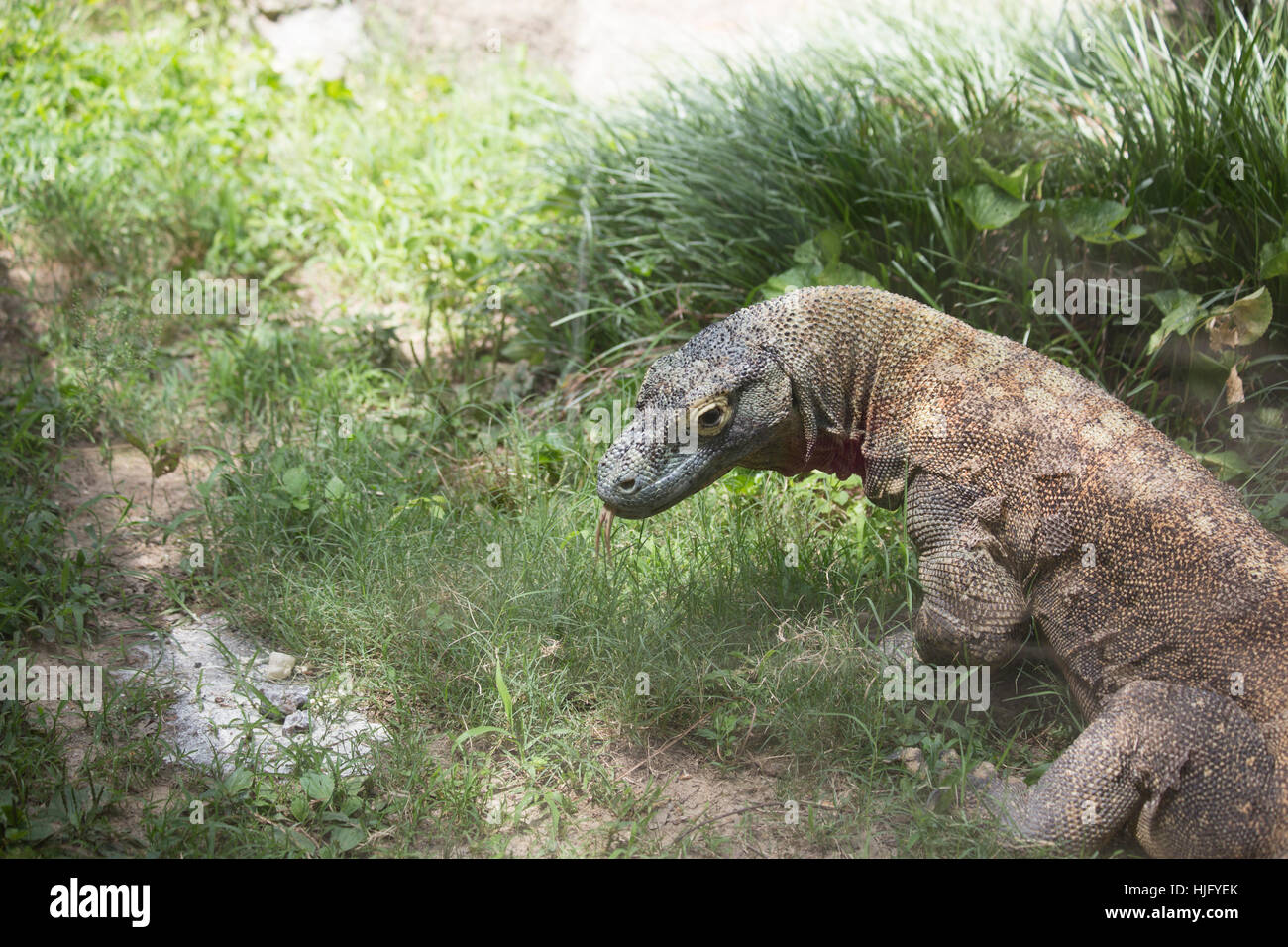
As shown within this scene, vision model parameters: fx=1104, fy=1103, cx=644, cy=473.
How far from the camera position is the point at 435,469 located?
5074mm

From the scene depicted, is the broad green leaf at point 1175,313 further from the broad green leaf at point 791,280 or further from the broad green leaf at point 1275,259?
the broad green leaf at point 791,280

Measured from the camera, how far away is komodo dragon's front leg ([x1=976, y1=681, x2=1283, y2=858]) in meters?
2.99

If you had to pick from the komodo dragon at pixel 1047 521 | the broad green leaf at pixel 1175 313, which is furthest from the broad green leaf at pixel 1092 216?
the komodo dragon at pixel 1047 521

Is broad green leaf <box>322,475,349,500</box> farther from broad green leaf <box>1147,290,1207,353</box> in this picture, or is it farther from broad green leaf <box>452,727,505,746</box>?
broad green leaf <box>1147,290,1207,353</box>

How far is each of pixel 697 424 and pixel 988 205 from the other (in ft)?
7.20

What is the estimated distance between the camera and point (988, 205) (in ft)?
16.2

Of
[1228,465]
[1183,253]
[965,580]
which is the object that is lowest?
[965,580]

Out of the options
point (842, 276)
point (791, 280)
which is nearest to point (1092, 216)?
point (842, 276)

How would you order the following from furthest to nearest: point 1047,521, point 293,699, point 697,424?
point 293,699
point 697,424
point 1047,521

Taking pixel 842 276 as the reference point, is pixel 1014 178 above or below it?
above

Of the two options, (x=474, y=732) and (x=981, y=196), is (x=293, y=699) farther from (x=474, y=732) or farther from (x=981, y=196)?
(x=981, y=196)

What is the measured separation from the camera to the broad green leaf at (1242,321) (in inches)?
174

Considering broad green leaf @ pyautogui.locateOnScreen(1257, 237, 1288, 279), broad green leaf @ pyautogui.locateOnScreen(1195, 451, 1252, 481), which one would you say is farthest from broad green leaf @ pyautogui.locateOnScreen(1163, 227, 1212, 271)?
broad green leaf @ pyautogui.locateOnScreen(1195, 451, 1252, 481)
